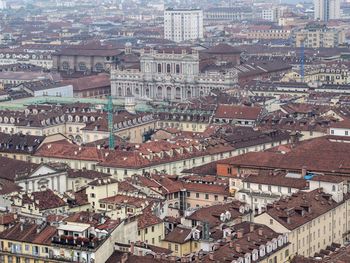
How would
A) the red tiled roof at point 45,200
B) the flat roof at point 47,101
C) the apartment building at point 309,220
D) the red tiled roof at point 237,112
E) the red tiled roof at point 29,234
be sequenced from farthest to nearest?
1. the flat roof at point 47,101
2. the red tiled roof at point 237,112
3. the red tiled roof at point 45,200
4. the apartment building at point 309,220
5. the red tiled roof at point 29,234

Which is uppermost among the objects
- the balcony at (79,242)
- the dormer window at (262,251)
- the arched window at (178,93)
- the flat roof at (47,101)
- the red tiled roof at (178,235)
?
the balcony at (79,242)

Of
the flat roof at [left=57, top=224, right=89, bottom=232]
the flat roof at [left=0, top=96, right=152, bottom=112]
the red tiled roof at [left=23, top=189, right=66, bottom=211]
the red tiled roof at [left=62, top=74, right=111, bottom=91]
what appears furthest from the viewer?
the red tiled roof at [left=62, top=74, right=111, bottom=91]

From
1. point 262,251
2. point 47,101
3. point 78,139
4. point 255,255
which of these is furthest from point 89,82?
point 255,255

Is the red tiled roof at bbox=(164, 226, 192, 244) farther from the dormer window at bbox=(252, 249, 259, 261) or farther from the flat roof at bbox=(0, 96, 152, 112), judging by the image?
the flat roof at bbox=(0, 96, 152, 112)

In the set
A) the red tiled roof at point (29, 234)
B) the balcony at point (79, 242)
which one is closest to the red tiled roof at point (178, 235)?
the balcony at point (79, 242)

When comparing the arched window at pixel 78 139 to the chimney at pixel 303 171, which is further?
the arched window at pixel 78 139

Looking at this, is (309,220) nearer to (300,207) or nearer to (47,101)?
(300,207)

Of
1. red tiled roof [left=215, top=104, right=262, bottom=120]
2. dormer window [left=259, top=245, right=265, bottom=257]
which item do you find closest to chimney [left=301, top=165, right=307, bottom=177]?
dormer window [left=259, top=245, right=265, bottom=257]

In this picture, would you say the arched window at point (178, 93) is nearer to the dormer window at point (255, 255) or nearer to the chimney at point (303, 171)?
the chimney at point (303, 171)

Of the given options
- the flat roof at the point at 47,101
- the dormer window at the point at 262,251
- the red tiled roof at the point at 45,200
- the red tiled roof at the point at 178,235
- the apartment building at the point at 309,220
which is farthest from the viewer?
the flat roof at the point at 47,101

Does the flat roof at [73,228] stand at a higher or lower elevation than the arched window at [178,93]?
higher

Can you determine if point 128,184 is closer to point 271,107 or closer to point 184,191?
point 184,191

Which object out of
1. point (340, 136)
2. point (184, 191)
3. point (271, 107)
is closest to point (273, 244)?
point (184, 191)
